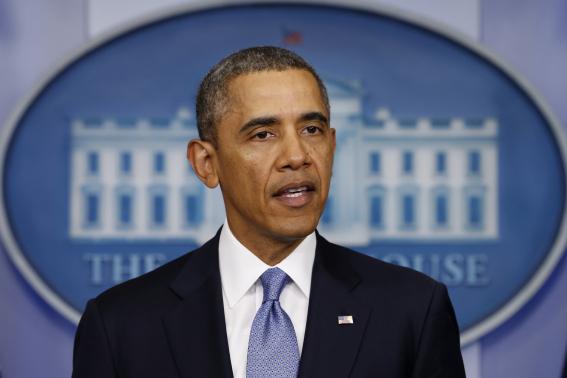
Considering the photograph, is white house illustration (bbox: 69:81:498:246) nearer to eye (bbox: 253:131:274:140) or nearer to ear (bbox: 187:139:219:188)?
ear (bbox: 187:139:219:188)

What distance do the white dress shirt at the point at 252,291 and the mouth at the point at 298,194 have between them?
13 centimetres

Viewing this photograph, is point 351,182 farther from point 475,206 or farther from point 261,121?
point 261,121

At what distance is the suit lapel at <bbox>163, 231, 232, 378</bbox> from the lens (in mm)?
1454

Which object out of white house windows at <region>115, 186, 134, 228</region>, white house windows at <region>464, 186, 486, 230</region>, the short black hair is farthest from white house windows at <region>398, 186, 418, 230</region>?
the short black hair

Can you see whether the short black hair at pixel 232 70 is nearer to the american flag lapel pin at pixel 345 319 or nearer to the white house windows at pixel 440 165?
the american flag lapel pin at pixel 345 319

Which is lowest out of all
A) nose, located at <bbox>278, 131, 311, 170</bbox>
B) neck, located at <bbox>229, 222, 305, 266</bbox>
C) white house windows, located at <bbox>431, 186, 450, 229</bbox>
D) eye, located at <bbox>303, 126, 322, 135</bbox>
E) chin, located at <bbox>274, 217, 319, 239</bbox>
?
neck, located at <bbox>229, 222, 305, 266</bbox>

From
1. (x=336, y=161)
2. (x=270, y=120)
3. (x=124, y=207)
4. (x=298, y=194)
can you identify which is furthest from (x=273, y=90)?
(x=124, y=207)

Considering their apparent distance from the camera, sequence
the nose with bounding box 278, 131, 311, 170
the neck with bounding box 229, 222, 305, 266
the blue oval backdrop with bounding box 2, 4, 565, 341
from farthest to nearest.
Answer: the blue oval backdrop with bounding box 2, 4, 565, 341, the neck with bounding box 229, 222, 305, 266, the nose with bounding box 278, 131, 311, 170

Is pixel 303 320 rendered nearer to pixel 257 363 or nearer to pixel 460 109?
pixel 257 363

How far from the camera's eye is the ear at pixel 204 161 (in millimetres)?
1593

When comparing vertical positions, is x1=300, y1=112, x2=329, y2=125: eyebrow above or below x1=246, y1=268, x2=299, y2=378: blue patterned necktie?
above

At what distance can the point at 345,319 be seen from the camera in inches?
58.3

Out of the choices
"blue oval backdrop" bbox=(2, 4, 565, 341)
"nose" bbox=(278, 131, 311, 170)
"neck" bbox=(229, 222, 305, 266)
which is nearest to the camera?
"nose" bbox=(278, 131, 311, 170)

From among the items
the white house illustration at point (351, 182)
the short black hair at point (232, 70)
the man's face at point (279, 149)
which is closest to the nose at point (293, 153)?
the man's face at point (279, 149)
